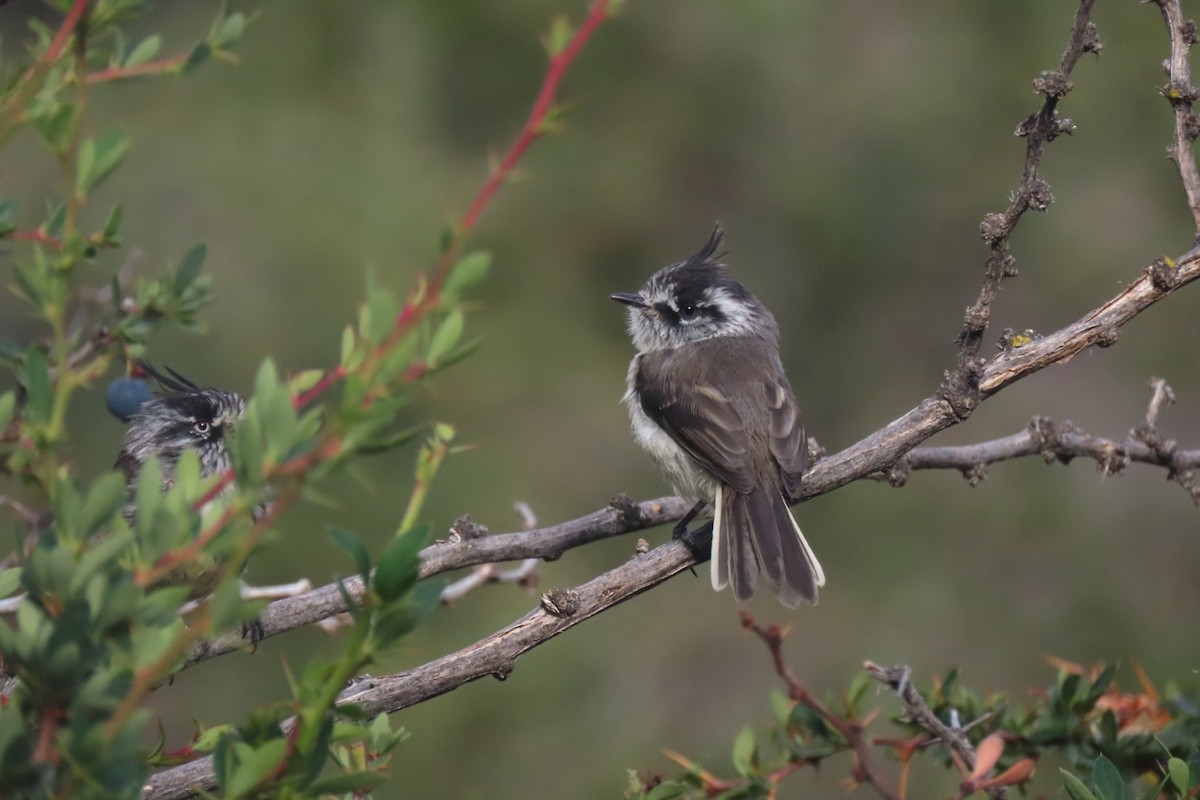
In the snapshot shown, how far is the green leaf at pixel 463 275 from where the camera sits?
1538 millimetres

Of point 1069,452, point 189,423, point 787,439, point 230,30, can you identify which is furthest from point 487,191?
point 189,423

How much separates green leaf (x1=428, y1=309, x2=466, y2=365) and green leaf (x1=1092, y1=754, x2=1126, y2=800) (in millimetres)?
1538

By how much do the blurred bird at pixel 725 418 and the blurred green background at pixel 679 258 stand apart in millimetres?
2844

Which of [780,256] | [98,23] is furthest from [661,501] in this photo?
[780,256]

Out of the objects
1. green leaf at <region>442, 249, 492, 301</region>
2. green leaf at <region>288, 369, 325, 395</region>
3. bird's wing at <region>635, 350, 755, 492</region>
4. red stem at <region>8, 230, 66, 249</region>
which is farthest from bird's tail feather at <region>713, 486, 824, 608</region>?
Answer: green leaf at <region>442, 249, 492, 301</region>

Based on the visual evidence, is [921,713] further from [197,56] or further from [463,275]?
[197,56]

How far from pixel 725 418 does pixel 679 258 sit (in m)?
5.11

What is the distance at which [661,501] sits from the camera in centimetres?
446

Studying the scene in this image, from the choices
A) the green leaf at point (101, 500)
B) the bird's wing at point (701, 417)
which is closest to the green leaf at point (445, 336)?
the green leaf at point (101, 500)

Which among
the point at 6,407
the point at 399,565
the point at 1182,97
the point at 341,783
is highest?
the point at 1182,97

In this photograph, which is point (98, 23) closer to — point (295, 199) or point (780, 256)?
point (295, 199)

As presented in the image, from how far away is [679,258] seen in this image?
1007 centimetres

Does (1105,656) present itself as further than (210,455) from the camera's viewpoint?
Yes

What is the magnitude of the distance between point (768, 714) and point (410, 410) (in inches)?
131
